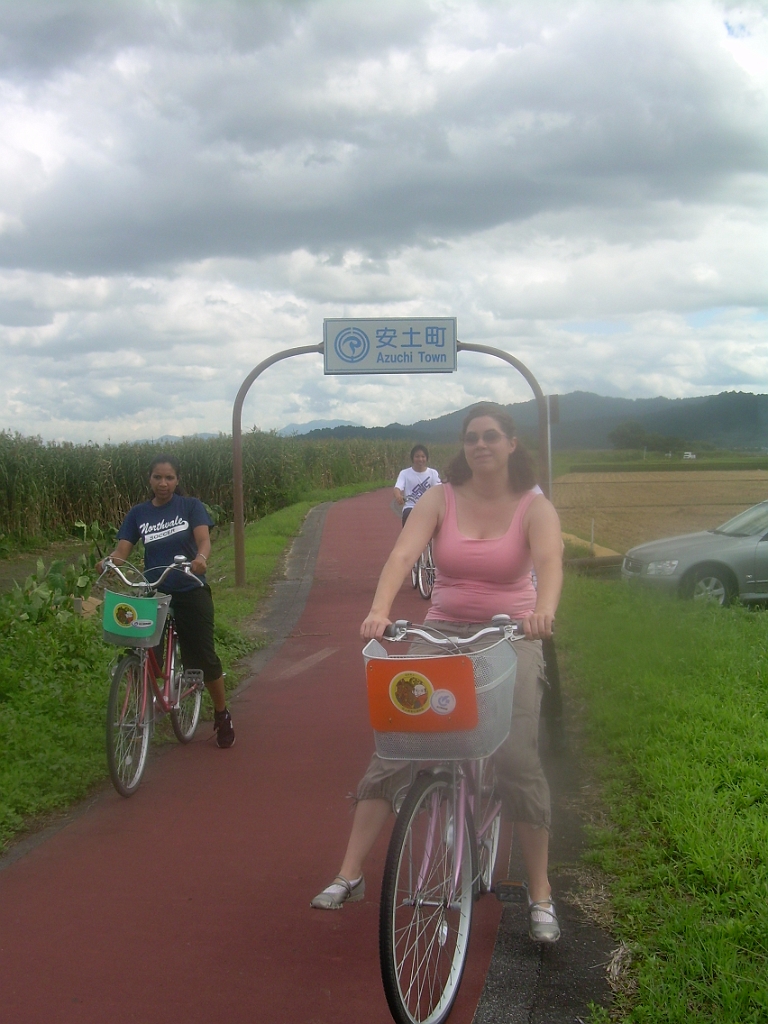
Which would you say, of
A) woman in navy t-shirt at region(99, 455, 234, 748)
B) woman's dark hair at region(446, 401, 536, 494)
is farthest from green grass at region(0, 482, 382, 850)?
woman's dark hair at region(446, 401, 536, 494)

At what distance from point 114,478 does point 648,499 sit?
652 inches

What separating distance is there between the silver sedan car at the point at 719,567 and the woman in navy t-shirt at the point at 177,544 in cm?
733

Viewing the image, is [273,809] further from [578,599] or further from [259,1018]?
[578,599]

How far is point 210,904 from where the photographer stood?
4238 mm

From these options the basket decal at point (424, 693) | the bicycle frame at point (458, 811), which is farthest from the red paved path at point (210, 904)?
the basket decal at point (424, 693)

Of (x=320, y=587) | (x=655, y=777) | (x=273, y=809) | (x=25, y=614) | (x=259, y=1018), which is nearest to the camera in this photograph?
(x=259, y=1018)

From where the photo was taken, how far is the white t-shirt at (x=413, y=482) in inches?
534

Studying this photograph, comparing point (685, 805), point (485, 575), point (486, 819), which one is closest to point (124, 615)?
point (485, 575)

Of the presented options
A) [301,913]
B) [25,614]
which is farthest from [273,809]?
[25,614]

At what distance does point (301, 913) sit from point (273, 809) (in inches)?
52.4

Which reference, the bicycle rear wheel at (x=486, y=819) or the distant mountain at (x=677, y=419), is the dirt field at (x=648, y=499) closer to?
the distant mountain at (x=677, y=419)

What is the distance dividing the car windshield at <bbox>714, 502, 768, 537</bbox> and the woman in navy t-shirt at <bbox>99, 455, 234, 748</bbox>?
8.34 metres

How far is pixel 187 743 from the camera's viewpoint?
22.5ft

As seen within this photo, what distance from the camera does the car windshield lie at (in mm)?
12617
